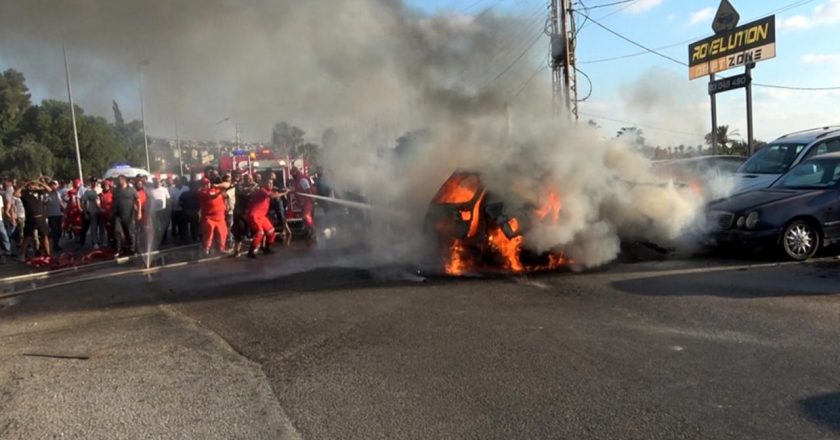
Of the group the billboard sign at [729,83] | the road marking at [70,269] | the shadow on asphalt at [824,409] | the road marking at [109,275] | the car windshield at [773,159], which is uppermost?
the billboard sign at [729,83]

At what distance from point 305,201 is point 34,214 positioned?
17.0ft

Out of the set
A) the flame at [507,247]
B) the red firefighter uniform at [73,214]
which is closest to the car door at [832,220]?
the flame at [507,247]

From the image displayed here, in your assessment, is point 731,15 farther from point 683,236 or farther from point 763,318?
point 763,318

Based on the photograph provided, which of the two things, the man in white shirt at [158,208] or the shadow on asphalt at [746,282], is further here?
the man in white shirt at [158,208]

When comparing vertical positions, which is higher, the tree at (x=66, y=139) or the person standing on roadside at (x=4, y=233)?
the tree at (x=66, y=139)

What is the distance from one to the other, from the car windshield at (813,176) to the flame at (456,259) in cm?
472

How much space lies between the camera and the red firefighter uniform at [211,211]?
1073 cm

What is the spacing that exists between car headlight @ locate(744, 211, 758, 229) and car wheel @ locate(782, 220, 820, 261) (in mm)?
370

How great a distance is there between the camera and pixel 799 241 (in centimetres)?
800

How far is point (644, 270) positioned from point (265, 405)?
5.53m

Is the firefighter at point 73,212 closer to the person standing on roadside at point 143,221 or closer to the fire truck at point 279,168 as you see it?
the person standing on roadside at point 143,221

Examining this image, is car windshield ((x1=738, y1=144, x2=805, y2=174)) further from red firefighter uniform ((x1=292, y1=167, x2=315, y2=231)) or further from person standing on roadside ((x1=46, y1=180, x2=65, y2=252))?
person standing on roadside ((x1=46, y1=180, x2=65, y2=252))

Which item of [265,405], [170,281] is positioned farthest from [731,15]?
[265,405]

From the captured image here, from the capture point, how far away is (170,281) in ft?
28.5
